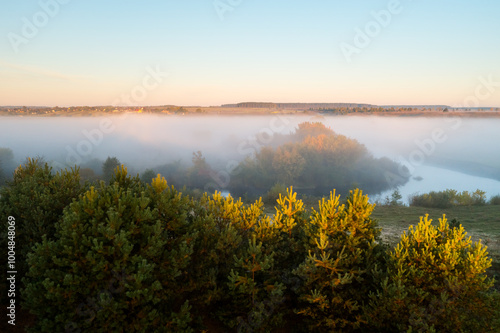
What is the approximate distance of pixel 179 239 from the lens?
893cm

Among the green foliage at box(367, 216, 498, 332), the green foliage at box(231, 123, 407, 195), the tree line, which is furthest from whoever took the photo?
the green foliage at box(231, 123, 407, 195)

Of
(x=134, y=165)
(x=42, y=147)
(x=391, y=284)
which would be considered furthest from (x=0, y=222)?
(x=42, y=147)

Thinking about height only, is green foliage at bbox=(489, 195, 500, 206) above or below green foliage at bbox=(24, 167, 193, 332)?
below

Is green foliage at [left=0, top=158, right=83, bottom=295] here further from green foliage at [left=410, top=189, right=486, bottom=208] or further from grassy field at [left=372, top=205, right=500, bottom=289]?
green foliage at [left=410, top=189, right=486, bottom=208]

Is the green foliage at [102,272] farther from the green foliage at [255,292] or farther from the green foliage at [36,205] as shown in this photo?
the green foliage at [36,205]

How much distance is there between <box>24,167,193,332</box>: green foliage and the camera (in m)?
7.33

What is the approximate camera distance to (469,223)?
24188 mm

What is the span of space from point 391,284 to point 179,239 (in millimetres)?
5437

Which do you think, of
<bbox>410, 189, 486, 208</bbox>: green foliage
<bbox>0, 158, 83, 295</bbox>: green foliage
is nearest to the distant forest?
<bbox>410, 189, 486, 208</bbox>: green foliage

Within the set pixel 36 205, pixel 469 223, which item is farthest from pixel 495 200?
pixel 36 205

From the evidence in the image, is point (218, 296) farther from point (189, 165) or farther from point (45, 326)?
point (189, 165)

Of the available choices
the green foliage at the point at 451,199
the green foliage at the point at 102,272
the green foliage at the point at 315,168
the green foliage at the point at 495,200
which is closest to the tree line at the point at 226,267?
the green foliage at the point at 102,272

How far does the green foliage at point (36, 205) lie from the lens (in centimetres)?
1015

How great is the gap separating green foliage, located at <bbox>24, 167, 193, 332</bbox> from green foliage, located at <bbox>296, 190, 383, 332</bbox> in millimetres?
3408
